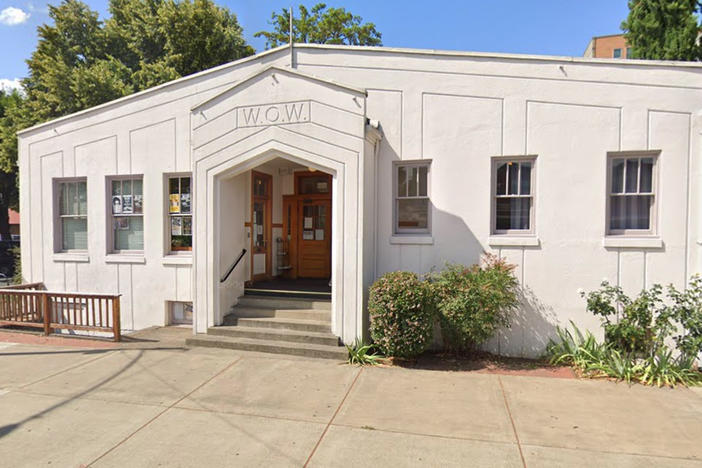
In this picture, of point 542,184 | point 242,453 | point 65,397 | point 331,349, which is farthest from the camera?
point 542,184

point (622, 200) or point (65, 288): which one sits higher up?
point (622, 200)

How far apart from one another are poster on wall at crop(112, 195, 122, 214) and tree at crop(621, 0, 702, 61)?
13.8m

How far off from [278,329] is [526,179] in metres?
5.16

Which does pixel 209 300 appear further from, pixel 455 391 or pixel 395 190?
pixel 455 391

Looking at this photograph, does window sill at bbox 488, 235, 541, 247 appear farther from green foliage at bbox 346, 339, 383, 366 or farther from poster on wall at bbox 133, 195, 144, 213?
poster on wall at bbox 133, 195, 144, 213

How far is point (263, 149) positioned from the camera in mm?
7270

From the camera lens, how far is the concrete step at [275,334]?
22.5 feet

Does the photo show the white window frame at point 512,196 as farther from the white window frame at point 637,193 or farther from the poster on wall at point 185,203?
the poster on wall at point 185,203

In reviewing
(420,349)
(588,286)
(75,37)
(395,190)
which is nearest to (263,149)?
(395,190)

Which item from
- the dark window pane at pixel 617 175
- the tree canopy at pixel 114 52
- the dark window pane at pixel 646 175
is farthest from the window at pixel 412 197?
the tree canopy at pixel 114 52

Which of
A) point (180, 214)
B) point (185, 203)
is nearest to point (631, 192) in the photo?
point (185, 203)

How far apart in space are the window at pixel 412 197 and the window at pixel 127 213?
19.4ft

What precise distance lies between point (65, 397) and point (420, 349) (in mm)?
4804

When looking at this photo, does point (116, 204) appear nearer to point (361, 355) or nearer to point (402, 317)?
point (361, 355)
